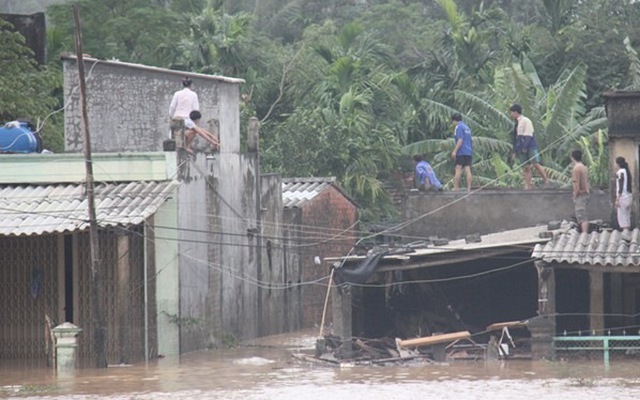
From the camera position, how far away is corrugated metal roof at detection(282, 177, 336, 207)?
35250mm

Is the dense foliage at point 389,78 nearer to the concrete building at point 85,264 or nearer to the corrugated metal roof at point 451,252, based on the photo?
the corrugated metal roof at point 451,252

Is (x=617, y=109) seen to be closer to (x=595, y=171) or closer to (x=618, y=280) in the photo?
(x=618, y=280)

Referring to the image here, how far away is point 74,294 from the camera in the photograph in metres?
26.5

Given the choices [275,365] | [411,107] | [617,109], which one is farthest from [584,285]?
[411,107]

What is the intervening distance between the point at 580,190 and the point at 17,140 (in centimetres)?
982

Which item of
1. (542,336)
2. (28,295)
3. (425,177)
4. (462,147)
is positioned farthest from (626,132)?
(28,295)

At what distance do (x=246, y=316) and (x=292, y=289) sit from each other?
3646mm

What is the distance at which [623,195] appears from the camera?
26281mm

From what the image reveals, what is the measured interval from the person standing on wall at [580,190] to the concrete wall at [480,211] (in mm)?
2735

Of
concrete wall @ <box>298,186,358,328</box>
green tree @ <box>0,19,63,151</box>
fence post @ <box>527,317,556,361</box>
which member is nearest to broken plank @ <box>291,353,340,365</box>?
fence post @ <box>527,317,556,361</box>

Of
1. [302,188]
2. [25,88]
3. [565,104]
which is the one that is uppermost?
[25,88]

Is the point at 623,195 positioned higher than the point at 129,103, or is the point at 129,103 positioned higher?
the point at 129,103

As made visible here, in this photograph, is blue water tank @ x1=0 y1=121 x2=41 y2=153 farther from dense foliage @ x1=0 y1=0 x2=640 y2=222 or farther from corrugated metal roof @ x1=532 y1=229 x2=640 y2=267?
dense foliage @ x1=0 y1=0 x2=640 y2=222

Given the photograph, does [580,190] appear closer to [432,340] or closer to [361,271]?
[432,340]
